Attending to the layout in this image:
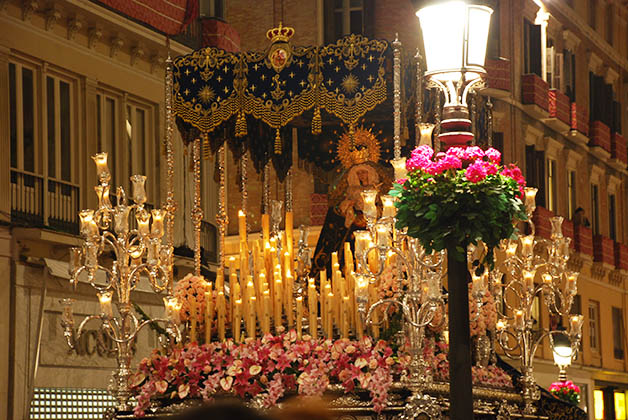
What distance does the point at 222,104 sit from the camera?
42.0 ft

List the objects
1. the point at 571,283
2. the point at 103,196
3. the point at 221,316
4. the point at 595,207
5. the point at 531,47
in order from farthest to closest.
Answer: the point at 595,207, the point at 531,47, the point at 571,283, the point at 221,316, the point at 103,196

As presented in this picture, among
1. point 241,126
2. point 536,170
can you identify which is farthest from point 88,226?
point 536,170

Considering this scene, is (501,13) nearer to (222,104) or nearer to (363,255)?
(222,104)

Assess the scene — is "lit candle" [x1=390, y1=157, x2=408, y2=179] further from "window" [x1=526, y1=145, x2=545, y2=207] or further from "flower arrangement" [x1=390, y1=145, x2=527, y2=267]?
"window" [x1=526, y1=145, x2=545, y2=207]

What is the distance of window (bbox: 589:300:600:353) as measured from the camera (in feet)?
108

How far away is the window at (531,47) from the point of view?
2911 centimetres

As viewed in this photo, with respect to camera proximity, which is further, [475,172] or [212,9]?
[212,9]

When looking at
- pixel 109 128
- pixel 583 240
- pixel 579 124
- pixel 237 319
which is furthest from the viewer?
pixel 579 124

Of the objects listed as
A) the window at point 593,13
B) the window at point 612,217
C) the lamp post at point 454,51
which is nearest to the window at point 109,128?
the lamp post at point 454,51

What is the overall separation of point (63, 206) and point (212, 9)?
19.3 ft

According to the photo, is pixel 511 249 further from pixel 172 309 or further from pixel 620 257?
pixel 620 257

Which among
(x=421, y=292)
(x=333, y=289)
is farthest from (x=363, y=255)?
(x=333, y=289)

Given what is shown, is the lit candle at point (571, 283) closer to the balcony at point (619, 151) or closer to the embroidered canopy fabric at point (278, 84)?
the embroidered canopy fabric at point (278, 84)

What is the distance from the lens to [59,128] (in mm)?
17953
